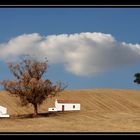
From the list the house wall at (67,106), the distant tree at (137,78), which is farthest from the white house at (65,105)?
the distant tree at (137,78)

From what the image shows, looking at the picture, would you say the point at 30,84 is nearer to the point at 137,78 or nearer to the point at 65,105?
the point at 65,105

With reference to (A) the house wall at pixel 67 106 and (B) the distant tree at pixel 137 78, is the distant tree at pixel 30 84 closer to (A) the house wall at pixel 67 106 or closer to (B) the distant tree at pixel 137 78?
(A) the house wall at pixel 67 106

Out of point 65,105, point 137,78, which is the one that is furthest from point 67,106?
point 137,78

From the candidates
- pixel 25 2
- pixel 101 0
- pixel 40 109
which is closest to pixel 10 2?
pixel 25 2

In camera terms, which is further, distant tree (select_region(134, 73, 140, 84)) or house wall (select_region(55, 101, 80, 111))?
distant tree (select_region(134, 73, 140, 84))

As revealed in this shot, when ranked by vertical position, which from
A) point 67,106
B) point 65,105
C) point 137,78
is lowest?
point 67,106

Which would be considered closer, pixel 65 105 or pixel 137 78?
pixel 65 105

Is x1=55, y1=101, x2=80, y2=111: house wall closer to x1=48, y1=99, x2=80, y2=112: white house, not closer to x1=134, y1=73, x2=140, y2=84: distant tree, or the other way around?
x1=48, y1=99, x2=80, y2=112: white house

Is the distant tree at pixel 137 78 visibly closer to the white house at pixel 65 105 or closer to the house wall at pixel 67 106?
the house wall at pixel 67 106

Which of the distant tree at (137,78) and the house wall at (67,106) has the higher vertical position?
the distant tree at (137,78)

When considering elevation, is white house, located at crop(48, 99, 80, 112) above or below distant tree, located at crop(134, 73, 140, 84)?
below

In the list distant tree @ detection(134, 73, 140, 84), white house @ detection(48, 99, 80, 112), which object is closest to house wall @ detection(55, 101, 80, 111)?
white house @ detection(48, 99, 80, 112)

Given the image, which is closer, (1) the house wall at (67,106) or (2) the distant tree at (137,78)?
(1) the house wall at (67,106)

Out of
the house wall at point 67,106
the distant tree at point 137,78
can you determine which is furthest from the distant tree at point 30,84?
the distant tree at point 137,78
